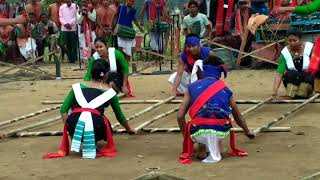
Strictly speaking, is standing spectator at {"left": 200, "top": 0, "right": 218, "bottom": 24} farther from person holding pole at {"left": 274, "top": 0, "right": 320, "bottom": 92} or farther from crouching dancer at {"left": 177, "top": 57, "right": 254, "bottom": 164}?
crouching dancer at {"left": 177, "top": 57, "right": 254, "bottom": 164}

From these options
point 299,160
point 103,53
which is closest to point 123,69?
point 103,53

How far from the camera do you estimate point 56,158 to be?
5531mm

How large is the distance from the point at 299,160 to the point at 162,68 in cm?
915

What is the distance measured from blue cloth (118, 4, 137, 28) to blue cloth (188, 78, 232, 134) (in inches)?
322

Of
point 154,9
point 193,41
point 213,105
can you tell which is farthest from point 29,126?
point 154,9

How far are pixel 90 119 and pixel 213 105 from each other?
3.61 feet

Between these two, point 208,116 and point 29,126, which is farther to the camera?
point 29,126

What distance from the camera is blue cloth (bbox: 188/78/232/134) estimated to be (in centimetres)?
523

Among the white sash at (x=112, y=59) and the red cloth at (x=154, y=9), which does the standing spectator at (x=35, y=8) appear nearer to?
the red cloth at (x=154, y=9)

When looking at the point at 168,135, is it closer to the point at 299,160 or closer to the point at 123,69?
the point at 299,160

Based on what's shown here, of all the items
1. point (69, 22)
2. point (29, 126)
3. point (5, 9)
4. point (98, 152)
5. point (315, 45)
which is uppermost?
point (315, 45)

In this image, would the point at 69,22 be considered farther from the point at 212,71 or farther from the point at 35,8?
the point at 212,71

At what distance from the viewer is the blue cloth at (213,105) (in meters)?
5.23

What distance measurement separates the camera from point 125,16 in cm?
1334
